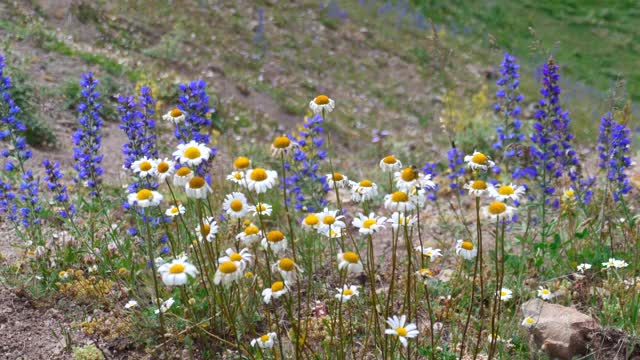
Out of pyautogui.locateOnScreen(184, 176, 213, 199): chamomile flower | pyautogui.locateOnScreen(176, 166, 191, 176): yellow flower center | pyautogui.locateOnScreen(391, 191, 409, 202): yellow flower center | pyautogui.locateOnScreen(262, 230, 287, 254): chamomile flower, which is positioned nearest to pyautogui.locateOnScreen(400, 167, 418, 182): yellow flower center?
pyautogui.locateOnScreen(391, 191, 409, 202): yellow flower center

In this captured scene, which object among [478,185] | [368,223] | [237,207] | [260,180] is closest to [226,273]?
[237,207]

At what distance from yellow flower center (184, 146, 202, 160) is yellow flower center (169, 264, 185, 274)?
1.54ft

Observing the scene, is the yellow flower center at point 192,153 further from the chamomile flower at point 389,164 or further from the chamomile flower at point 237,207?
the chamomile flower at point 389,164

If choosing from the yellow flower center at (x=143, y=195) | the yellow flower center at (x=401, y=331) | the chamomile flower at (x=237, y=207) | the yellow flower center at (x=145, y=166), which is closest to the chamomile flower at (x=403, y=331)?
the yellow flower center at (x=401, y=331)

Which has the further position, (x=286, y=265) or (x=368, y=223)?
(x=368, y=223)

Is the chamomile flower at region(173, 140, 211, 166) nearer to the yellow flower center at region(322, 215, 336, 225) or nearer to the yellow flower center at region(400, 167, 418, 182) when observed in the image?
the yellow flower center at region(322, 215, 336, 225)

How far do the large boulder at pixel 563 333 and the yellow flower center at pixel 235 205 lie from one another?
181 centimetres

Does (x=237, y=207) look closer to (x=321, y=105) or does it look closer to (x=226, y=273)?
(x=226, y=273)

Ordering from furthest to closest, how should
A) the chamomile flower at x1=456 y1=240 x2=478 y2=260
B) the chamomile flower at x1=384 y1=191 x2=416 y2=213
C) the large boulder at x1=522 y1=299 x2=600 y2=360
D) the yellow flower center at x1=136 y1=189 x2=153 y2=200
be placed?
1. the large boulder at x1=522 y1=299 x2=600 y2=360
2. the chamomile flower at x1=456 y1=240 x2=478 y2=260
3. the yellow flower center at x1=136 y1=189 x2=153 y2=200
4. the chamomile flower at x1=384 y1=191 x2=416 y2=213

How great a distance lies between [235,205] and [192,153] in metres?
0.30

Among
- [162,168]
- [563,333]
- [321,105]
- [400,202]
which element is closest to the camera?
[400,202]

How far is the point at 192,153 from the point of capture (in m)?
2.55

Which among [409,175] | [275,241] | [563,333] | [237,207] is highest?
[409,175]

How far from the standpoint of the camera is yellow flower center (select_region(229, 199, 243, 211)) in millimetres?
2492
